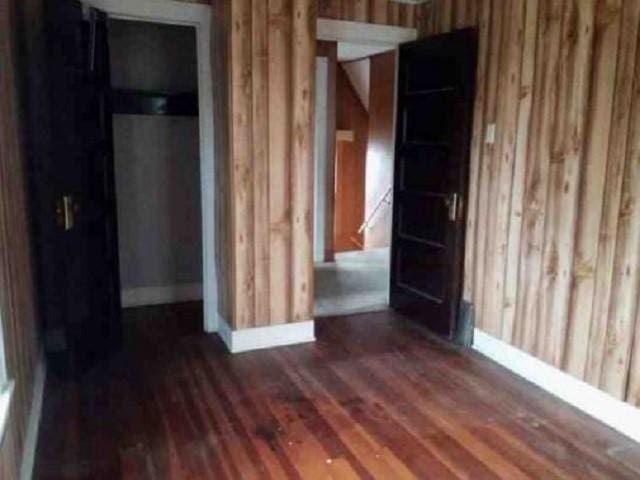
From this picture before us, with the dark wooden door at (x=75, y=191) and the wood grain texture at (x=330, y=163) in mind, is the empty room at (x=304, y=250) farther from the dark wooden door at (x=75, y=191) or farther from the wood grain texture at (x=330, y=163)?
the wood grain texture at (x=330, y=163)

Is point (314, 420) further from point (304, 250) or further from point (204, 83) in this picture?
point (204, 83)

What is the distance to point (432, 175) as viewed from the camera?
3850mm

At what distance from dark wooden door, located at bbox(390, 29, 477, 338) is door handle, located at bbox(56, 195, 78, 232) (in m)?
2.39

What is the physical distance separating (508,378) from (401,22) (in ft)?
8.73

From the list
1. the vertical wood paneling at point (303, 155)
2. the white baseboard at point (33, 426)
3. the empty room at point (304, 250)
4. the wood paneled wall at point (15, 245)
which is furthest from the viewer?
the vertical wood paneling at point (303, 155)

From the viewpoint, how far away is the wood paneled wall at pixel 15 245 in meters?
1.95

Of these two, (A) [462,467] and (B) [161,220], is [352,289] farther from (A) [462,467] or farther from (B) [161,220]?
(A) [462,467]

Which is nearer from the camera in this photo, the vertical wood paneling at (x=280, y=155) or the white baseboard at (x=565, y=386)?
the white baseboard at (x=565, y=386)

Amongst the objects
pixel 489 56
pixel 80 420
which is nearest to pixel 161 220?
pixel 80 420

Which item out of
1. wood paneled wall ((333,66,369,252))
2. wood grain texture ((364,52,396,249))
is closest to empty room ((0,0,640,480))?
wood grain texture ((364,52,396,249))

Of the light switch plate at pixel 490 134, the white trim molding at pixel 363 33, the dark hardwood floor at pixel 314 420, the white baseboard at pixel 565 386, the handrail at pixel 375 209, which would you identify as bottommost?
the dark hardwood floor at pixel 314 420

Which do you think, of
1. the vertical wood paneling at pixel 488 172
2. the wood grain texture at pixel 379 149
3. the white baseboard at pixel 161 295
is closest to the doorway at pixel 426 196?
the vertical wood paneling at pixel 488 172

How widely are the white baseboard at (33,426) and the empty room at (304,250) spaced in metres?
0.03

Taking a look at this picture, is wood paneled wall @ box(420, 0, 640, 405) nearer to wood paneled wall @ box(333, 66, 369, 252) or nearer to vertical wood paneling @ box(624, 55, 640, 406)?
vertical wood paneling @ box(624, 55, 640, 406)
